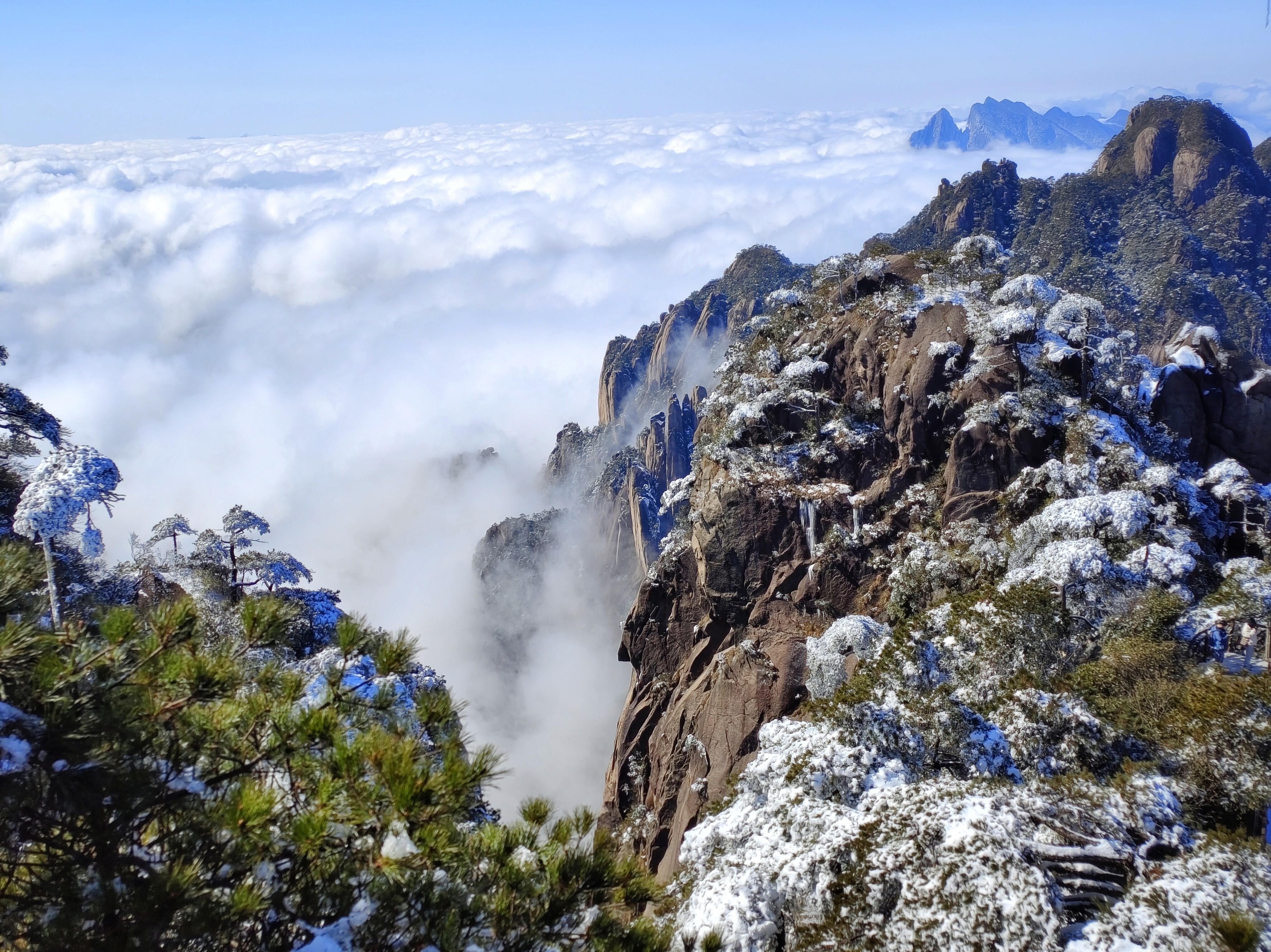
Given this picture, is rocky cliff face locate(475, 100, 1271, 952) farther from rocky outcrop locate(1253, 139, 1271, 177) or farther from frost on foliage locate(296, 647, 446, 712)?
rocky outcrop locate(1253, 139, 1271, 177)

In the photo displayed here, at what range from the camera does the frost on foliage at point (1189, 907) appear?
6.50 m

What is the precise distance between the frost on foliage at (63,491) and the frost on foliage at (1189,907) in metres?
15.2

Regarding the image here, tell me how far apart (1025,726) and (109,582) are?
18.3m

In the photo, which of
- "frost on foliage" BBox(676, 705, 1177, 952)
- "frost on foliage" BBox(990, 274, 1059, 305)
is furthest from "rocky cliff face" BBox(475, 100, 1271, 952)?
"frost on foliage" BBox(990, 274, 1059, 305)

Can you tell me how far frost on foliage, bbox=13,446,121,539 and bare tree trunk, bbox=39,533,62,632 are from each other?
0.17 metres

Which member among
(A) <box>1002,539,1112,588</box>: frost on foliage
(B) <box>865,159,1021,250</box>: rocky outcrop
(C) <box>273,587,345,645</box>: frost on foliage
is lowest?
(A) <box>1002,539,1112,588</box>: frost on foliage

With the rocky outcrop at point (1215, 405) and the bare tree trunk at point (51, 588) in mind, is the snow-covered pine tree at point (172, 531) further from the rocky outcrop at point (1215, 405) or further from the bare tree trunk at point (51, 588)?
the rocky outcrop at point (1215, 405)

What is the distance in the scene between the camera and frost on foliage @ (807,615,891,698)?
18891 millimetres

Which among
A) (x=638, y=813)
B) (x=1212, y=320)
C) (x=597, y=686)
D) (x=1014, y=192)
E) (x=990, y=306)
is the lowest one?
(x=597, y=686)

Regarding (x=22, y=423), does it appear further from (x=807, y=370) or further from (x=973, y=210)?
(x=973, y=210)

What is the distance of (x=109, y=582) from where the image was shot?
1594 cm

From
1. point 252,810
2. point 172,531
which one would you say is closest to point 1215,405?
point 252,810

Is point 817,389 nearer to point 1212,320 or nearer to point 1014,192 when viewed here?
point 1212,320

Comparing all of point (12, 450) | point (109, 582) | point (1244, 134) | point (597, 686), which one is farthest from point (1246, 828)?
point (1244, 134)
